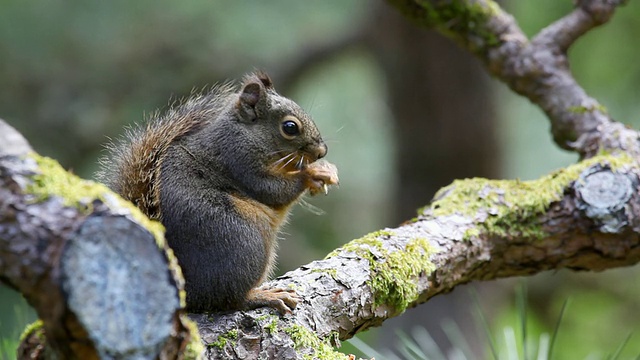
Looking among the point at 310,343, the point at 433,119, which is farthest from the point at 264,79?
the point at 433,119

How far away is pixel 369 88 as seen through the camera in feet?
13.6

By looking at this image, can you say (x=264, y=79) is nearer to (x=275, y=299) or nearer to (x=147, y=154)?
(x=147, y=154)

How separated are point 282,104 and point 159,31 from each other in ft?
6.66

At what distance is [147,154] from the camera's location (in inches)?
54.2

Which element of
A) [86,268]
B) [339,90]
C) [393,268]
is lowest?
[86,268]

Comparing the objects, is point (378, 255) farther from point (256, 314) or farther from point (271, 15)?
point (271, 15)

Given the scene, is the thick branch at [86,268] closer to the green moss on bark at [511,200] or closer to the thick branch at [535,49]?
the green moss on bark at [511,200]

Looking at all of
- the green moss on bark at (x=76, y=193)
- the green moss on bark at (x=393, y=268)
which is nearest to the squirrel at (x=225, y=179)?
the green moss on bark at (x=393, y=268)

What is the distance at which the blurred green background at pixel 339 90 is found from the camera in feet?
10.7

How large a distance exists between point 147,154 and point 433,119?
7.05 ft

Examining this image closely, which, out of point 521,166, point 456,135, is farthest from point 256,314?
point 521,166

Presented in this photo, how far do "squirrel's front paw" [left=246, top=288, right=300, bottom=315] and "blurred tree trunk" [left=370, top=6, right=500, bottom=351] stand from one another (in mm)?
2099

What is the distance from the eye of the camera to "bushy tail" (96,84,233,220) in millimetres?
1327

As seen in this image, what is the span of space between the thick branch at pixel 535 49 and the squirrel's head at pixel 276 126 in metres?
0.58
